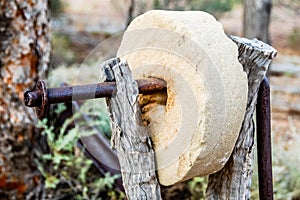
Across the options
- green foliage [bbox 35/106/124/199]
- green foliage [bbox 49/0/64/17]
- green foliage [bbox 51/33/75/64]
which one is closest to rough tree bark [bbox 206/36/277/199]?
green foliage [bbox 35/106/124/199]

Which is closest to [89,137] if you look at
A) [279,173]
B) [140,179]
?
[279,173]

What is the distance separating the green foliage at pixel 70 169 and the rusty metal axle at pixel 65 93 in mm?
1123

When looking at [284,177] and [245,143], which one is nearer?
[245,143]

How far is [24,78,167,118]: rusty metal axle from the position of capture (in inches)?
36.5

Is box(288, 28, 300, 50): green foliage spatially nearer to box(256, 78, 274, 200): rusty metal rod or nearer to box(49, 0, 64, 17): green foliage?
box(49, 0, 64, 17): green foliage

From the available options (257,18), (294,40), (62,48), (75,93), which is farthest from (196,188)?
(294,40)

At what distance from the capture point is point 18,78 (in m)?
2.01

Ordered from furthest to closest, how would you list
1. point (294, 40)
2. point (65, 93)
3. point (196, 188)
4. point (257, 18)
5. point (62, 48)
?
point (294, 40) < point (62, 48) < point (257, 18) < point (196, 188) < point (65, 93)

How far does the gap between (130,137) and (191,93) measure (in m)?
0.16

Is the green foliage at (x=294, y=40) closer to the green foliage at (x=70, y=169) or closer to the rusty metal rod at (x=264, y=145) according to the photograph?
the green foliage at (x=70, y=169)

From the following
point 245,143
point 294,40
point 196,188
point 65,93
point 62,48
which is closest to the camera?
point 65,93

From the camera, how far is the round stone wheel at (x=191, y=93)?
995 millimetres

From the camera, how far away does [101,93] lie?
3.23 feet

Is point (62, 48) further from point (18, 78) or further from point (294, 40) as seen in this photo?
point (18, 78)
